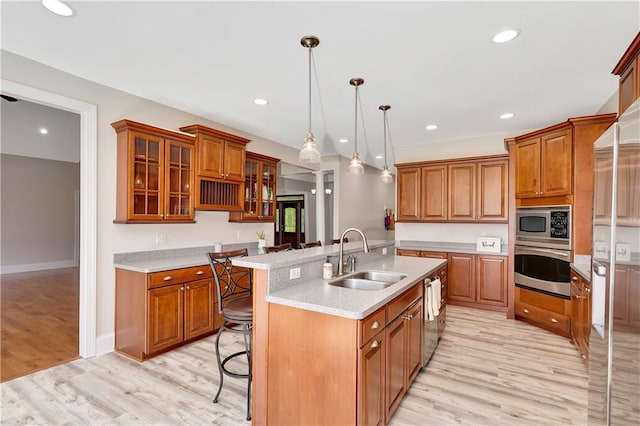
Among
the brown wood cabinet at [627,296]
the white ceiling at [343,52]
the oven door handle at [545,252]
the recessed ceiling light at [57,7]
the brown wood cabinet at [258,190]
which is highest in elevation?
the recessed ceiling light at [57,7]

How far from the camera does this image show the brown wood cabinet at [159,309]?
118 inches

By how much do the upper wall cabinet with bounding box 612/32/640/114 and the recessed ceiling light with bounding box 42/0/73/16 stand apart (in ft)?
11.2

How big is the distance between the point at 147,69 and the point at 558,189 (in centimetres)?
459

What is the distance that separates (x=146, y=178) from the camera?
3346mm

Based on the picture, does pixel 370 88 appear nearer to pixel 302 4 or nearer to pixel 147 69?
pixel 302 4

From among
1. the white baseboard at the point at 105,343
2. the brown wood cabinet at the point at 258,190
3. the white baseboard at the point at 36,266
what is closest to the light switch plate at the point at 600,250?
the brown wood cabinet at the point at 258,190

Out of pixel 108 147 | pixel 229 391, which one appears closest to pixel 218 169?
pixel 108 147

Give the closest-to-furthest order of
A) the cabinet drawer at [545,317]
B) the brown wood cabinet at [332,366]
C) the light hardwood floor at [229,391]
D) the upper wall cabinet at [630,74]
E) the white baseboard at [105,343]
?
the brown wood cabinet at [332,366], the upper wall cabinet at [630,74], the light hardwood floor at [229,391], the white baseboard at [105,343], the cabinet drawer at [545,317]

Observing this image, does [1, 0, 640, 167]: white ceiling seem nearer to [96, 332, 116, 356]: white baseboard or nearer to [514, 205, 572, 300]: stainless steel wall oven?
[514, 205, 572, 300]: stainless steel wall oven

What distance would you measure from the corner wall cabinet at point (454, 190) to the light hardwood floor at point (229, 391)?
2.08m

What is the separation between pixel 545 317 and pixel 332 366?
3.49 meters

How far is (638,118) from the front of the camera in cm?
110

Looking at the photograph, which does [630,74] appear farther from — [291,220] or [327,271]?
[291,220]

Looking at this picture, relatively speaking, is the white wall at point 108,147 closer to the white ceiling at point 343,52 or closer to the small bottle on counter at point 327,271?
the white ceiling at point 343,52
